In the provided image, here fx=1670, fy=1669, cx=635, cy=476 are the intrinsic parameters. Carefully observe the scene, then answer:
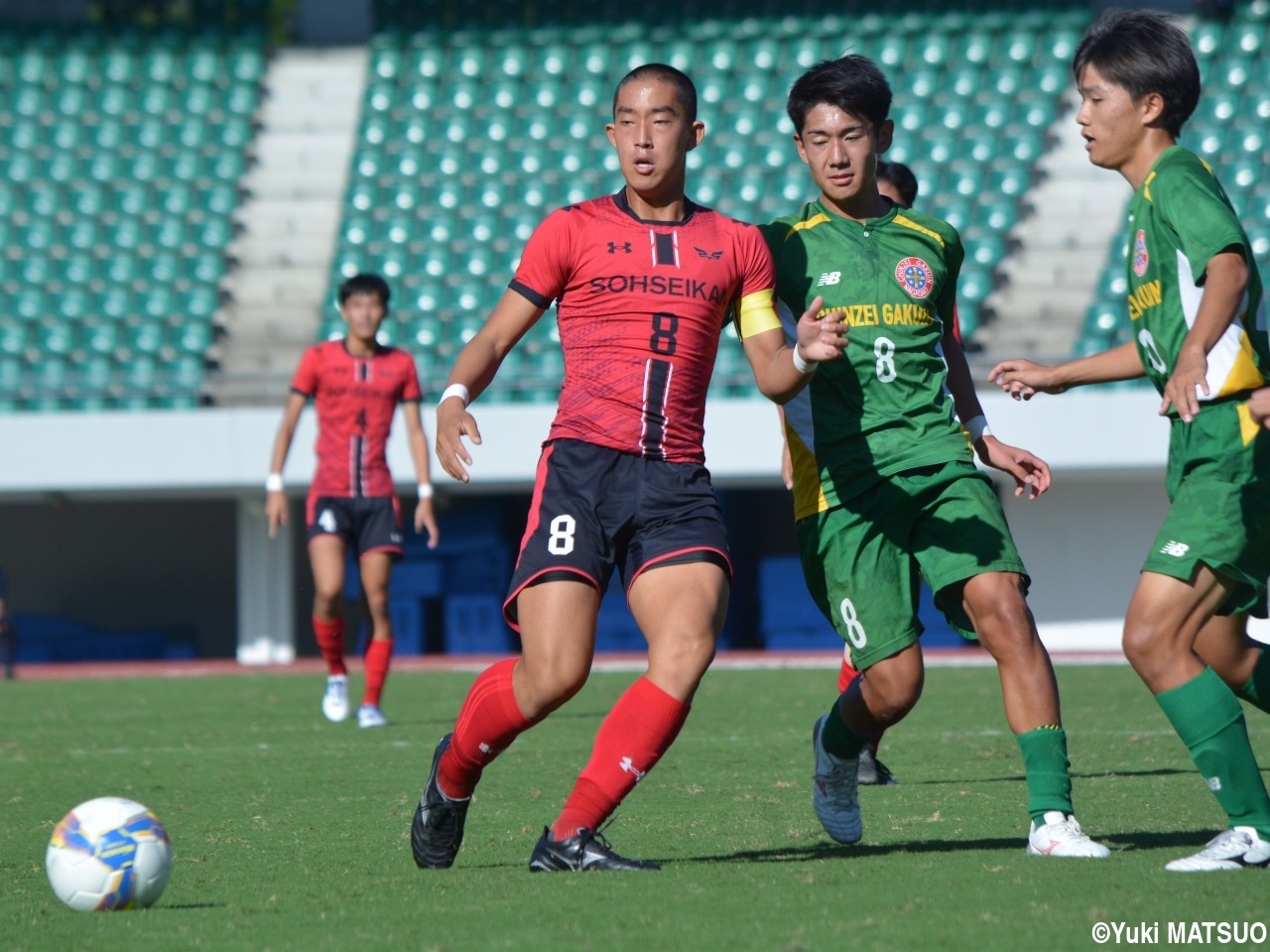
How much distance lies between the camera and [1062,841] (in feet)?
14.0

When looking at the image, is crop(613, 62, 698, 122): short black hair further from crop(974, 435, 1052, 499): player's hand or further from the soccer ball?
the soccer ball

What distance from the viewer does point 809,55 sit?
22391mm

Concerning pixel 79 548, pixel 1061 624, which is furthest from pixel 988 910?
pixel 79 548

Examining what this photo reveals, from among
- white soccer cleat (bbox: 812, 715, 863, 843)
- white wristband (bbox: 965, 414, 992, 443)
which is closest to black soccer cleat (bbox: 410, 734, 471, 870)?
white soccer cleat (bbox: 812, 715, 863, 843)

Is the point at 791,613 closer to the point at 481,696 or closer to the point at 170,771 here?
the point at 170,771

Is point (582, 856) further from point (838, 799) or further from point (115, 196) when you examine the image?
point (115, 196)

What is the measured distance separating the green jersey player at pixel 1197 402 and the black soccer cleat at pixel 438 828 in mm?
1804

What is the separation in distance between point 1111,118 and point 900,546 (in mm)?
1288

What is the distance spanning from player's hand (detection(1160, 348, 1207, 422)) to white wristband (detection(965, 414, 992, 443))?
116 centimetres

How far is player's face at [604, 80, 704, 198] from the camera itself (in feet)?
14.5

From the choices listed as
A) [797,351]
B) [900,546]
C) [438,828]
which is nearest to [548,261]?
[797,351]

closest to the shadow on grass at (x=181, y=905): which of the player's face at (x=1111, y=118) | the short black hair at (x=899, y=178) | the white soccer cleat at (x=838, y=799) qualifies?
the white soccer cleat at (x=838, y=799)

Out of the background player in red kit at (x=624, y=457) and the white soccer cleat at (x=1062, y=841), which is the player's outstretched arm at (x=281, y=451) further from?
the white soccer cleat at (x=1062, y=841)

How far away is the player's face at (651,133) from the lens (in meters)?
4.41
